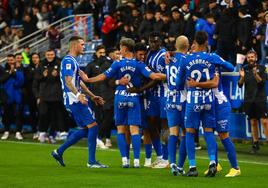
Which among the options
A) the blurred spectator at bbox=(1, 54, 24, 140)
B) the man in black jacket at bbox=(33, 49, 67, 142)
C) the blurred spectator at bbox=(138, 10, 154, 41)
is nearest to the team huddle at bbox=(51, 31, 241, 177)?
the man in black jacket at bbox=(33, 49, 67, 142)

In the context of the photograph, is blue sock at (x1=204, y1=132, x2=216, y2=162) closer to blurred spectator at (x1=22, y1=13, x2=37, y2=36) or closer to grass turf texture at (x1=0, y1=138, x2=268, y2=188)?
grass turf texture at (x1=0, y1=138, x2=268, y2=188)

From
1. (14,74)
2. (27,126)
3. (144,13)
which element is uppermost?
(144,13)

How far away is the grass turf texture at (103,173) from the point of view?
12.3m

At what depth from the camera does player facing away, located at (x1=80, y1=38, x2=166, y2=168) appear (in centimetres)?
1457

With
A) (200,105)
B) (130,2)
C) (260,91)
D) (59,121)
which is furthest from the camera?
(130,2)

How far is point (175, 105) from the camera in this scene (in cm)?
1361

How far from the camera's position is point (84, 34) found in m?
30.0

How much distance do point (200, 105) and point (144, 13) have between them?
1375 centimetres

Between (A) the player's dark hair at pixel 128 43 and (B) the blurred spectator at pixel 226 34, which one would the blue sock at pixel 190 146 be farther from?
(B) the blurred spectator at pixel 226 34

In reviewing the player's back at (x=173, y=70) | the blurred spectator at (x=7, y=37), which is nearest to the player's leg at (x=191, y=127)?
the player's back at (x=173, y=70)

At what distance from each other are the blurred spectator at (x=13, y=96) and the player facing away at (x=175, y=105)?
1023 centimetres

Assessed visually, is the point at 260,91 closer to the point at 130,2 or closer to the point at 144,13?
the point at 144,13

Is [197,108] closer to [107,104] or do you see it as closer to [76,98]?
[76,98]

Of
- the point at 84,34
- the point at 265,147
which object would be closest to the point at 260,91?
the point at 265,147
